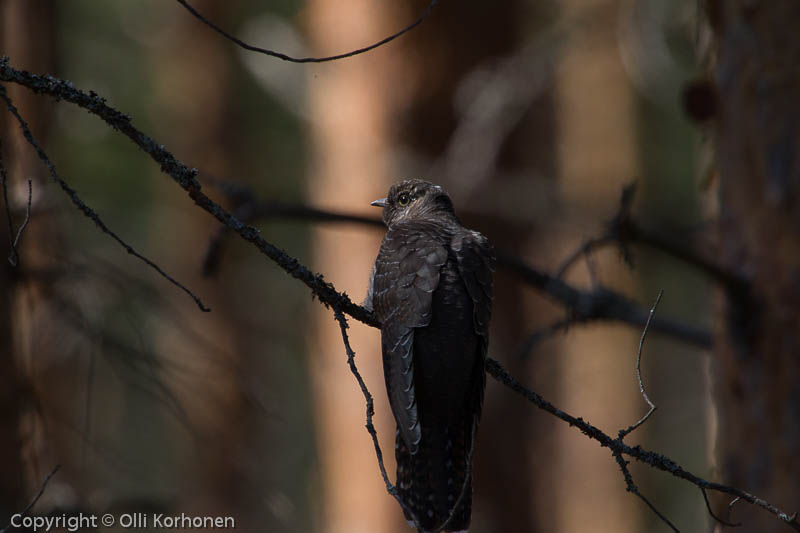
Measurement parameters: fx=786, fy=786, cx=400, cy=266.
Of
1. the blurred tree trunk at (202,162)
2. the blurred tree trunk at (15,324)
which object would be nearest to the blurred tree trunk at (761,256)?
the blurred tree trunk at (15,324)

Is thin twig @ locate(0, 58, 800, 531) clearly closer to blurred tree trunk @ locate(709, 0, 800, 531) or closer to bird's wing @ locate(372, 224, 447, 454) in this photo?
bird's wing @ locate(372, 224, 447, 454)

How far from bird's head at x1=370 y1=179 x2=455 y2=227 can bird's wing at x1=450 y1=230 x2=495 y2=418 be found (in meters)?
0.62

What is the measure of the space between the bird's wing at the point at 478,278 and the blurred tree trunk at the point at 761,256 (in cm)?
208

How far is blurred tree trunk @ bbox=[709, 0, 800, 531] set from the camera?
470 centimetres

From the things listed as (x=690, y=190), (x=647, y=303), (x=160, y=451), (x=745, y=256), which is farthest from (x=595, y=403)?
(x=160, y=451)

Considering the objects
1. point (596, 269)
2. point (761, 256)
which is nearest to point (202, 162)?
point (596, 269)

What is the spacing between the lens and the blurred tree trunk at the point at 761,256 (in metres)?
4.70

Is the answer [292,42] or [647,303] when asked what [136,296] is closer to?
[292,42]

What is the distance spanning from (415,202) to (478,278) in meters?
1.18

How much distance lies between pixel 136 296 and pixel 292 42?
8675 mm

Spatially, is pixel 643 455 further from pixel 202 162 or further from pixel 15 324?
pixel 202 162

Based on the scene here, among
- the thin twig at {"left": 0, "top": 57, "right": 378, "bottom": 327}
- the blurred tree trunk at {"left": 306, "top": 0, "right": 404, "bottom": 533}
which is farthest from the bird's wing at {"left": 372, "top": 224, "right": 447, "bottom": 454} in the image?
the blurred tree trunk at {"left": 306, "top": 0, "right": 404, "bottom": 533}

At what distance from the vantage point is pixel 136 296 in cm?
423

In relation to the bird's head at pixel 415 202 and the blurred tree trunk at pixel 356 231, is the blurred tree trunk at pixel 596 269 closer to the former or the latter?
the blurred tree trunk at pixel 356 231
